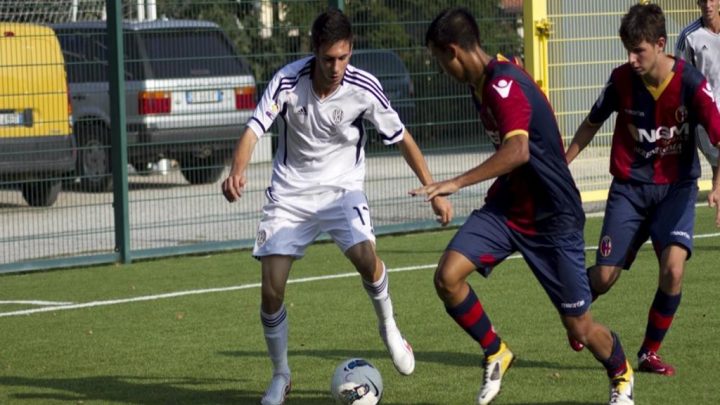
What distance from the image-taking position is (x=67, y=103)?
41.7 feet

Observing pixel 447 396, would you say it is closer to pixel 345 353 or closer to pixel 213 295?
pixel 345 353

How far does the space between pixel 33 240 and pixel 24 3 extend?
2083mm

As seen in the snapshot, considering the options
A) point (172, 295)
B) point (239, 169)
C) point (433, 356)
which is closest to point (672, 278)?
point (433, 356)

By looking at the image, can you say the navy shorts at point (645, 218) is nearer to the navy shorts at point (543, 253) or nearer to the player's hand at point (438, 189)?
the navy shorts at point (543, 253)

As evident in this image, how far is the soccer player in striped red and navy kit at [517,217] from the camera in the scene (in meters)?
6.50

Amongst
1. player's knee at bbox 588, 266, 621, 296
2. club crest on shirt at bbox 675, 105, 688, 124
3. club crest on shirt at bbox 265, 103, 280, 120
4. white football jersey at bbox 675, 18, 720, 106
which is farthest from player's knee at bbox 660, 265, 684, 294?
white football jersey at bbox 675, 18, 720, 106

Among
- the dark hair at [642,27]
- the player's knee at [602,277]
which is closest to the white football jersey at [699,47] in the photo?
the player's knee at [602,277]

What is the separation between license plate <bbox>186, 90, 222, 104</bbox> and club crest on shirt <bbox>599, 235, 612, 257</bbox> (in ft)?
20.6

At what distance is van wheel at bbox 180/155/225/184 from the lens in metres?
13.5

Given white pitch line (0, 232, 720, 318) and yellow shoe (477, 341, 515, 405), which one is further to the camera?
white pitch line (0, 232, 720, 318)

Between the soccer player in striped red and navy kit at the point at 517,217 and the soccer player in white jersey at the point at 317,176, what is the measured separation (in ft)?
2.35

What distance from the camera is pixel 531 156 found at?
660 centimetres

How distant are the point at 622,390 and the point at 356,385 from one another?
1.24 metres

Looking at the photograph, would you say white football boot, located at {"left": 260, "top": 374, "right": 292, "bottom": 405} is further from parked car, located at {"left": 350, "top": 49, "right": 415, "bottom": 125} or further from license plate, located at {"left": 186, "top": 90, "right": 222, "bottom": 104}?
parked car, located at {"left": 350, "top": 49, "right": 415, "bottom": 125}
